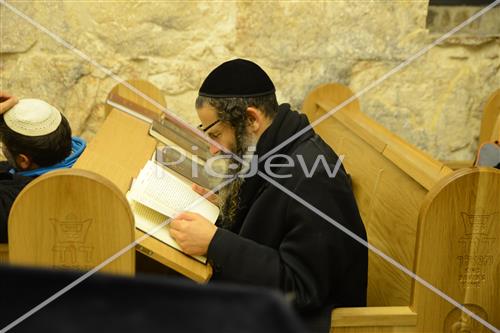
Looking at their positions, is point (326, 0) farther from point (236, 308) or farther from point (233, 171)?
point (236, 308)

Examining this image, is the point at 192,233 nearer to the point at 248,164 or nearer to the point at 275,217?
the point at 275,217

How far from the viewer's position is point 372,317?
191cm

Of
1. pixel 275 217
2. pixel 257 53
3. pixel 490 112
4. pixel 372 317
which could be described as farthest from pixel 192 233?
pixel 490 112

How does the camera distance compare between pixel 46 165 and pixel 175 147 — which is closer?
pixel 46 165

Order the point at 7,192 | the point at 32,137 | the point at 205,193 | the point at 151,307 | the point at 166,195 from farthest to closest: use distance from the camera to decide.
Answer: the point at 32,137, the point at 205,193, the point at 7,192, the point at 166,195, the point at 151,307

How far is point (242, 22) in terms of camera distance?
12.8 ft

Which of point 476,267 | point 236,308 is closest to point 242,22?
point 476,267

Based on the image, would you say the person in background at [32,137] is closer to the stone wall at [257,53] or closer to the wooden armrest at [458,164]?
the stone wall at [257,53]

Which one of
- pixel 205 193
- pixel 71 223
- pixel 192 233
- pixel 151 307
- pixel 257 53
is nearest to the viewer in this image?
pixel 151 307

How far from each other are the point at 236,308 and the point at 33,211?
1.35 metres

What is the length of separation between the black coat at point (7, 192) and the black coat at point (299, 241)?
0.65m

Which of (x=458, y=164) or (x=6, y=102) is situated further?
(x=458, y=164)

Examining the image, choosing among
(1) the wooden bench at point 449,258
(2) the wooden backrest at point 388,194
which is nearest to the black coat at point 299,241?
(1) the wooden bench at point 449,258

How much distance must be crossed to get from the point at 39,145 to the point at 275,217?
3.26 feet
